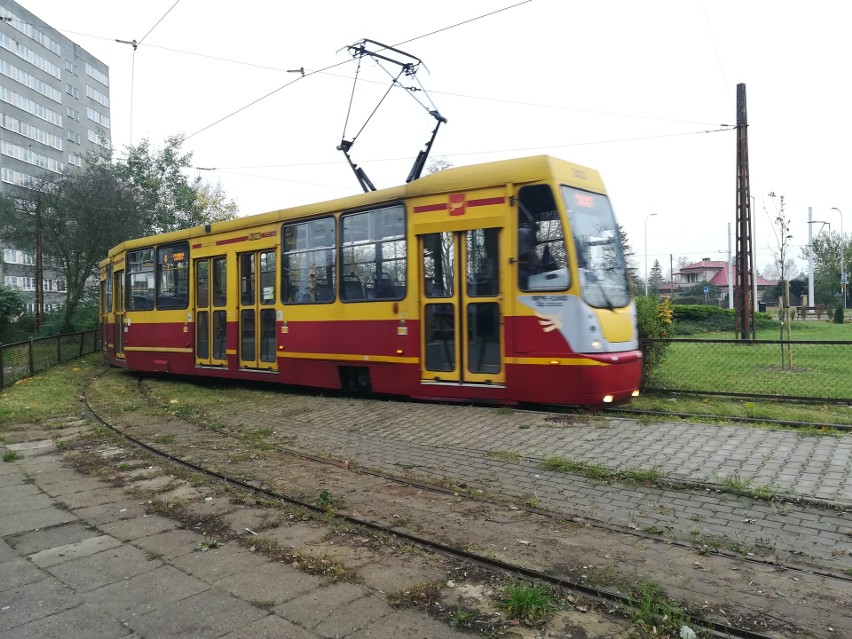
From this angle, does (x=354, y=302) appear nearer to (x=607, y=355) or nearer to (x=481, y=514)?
(x=607, y=355)

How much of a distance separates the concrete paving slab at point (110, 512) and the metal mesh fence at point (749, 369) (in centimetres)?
817

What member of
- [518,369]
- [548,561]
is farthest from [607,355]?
[548,561]

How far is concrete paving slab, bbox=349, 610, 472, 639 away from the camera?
3.10m

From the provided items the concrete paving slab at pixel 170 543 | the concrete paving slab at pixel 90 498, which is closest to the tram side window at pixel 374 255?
the concrete paving slab at pixel 90 498

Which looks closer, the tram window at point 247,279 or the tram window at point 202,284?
the tram window at point 247,279

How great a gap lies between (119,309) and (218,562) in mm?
14535

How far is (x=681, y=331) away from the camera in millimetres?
29938

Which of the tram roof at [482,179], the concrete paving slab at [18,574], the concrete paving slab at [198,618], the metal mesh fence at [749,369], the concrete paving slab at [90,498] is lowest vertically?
the concrete paving slab at [90,498]

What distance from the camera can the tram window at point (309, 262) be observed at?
11.0 m

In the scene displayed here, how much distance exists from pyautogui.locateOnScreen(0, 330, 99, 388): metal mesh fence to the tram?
5558 mm

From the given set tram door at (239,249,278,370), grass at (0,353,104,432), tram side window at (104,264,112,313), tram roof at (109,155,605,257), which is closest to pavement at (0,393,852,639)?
grass at (0,353,104,432)

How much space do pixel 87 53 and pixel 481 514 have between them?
257 ft

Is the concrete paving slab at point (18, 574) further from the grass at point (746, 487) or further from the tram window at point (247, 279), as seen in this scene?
the tram window at point (247, 279)

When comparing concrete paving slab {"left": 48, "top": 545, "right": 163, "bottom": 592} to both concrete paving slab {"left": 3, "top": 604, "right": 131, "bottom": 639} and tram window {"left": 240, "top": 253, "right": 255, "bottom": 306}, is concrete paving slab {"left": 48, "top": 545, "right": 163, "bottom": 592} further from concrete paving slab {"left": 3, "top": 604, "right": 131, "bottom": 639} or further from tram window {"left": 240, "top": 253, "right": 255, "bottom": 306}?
tram window {"left": 240, "top": 253, "right": 255, "bottom": 306}
